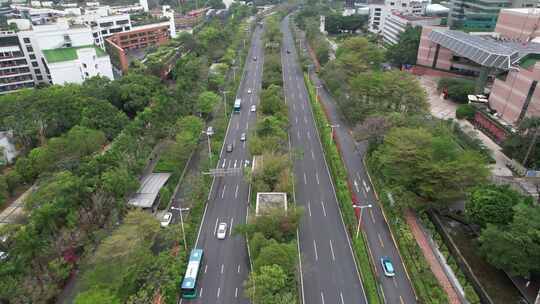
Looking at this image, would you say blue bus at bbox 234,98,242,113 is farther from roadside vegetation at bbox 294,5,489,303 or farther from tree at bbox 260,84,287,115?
roadside vegetation at bbox 294,5,489,303

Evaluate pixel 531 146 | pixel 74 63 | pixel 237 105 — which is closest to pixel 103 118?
pixel 237 105

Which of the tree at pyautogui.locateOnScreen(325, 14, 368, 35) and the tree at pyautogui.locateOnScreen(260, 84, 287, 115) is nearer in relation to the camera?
the tree at pyautogui.locateOnScreen(260, 84, 287, 115)

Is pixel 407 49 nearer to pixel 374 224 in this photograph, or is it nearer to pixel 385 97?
pixel 385 97

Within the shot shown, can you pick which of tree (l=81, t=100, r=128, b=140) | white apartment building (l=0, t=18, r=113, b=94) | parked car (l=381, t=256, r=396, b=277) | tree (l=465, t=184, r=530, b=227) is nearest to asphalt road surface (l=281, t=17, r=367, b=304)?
parked car (l=381, t=256, r=396, b=277)

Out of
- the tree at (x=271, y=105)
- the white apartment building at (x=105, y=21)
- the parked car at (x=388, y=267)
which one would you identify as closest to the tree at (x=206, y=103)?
the tree at (x=271, y=105)

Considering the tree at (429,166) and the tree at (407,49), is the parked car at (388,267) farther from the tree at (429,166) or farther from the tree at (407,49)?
the tree at (407,49)

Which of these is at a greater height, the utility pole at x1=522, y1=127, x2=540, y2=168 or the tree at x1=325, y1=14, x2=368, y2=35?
the tree at x1=325, y1=14, x2=368, y2=35
